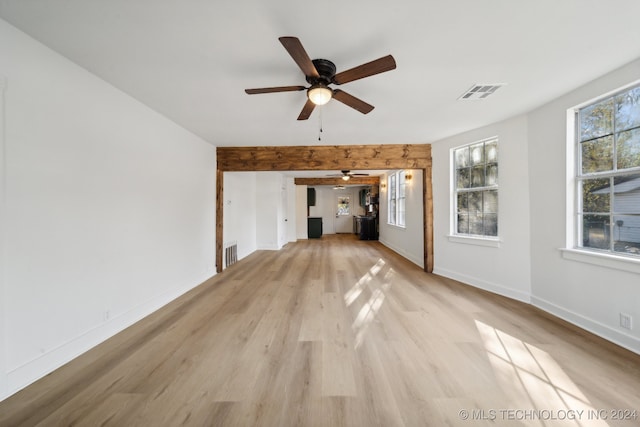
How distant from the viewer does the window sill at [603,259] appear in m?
2.01

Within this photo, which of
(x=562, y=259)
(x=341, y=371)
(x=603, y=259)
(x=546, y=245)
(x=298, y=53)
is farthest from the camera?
(x=546, y=245)

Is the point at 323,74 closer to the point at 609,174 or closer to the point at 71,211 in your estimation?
the point at 71,211

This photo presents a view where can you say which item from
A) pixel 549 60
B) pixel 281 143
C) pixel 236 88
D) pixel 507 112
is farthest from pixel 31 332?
pixel 507 112

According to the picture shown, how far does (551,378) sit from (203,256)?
451 cm

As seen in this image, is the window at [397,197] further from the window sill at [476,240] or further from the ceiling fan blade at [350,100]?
the ceiling fan blade at [350,100]

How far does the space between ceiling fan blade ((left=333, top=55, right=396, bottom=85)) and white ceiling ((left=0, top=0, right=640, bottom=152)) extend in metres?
0.22

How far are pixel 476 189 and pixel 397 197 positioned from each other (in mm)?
3024

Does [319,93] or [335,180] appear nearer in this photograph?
[319,93]

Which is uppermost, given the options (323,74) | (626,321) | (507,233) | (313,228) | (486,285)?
(323,74)

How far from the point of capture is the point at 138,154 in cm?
267

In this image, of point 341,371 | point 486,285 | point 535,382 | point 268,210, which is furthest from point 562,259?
point 268,210

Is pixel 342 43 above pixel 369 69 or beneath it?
→ above

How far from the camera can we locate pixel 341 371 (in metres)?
1.79

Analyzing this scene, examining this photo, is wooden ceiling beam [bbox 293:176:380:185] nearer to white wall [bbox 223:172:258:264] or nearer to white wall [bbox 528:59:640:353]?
white wall [bbox 223:172:258:264]
